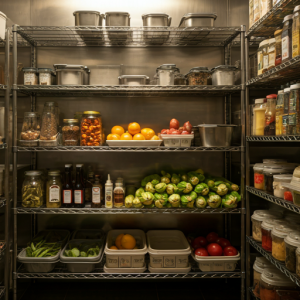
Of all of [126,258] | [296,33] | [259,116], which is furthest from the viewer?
[126,258]

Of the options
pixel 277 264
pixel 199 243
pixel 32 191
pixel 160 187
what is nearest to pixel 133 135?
pixel 160 187

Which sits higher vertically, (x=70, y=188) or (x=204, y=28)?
(x=204, y=28)

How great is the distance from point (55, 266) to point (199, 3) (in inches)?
105

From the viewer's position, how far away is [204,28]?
2201 millimetres

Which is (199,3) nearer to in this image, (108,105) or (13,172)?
(108,105)

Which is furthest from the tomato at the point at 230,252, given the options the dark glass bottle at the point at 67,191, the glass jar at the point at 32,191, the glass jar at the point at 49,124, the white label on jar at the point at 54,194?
the glass jar at the point at 49,124

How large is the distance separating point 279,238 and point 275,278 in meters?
0.27

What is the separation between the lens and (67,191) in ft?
7.29

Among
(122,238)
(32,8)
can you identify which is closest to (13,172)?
(122,238)

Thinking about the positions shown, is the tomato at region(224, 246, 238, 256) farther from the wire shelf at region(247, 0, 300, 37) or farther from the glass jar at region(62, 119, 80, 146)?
the wire shelf at region(247, 0, 300, 37)

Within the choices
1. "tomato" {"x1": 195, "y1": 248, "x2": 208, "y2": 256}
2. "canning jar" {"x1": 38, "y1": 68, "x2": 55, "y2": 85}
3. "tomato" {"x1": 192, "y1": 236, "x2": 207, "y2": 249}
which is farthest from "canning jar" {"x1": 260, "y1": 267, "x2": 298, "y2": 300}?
"canning jar" {"x1": 38, "y1": 68, "x2": 55, "y2": 85}

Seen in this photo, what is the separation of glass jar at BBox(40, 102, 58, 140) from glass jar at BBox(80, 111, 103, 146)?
0.23 meters

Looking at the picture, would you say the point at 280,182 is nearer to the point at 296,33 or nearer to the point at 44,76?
the point at 296,33

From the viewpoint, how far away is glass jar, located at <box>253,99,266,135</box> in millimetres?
1973
